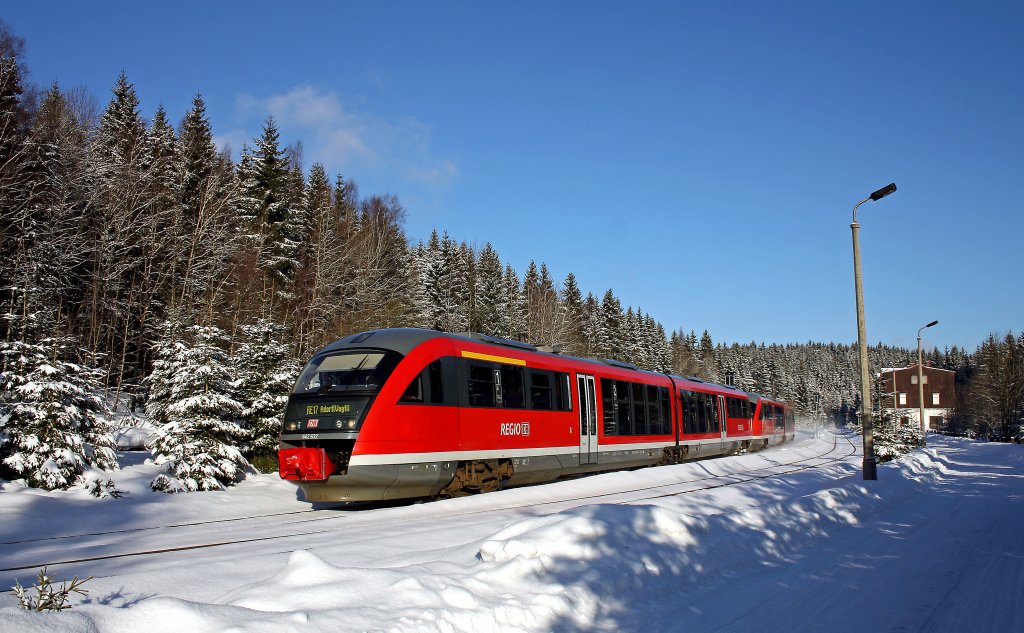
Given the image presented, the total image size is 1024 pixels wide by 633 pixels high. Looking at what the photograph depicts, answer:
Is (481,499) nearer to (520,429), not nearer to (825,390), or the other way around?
(520,429)

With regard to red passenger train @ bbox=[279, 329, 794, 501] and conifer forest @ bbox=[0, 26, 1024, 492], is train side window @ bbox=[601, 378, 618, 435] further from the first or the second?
conifer forest @ bbox=[0, 26, 1024, 492]

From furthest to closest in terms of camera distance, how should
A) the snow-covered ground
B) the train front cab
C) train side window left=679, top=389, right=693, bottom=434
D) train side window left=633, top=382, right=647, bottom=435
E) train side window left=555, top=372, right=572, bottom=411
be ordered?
train side window left=679, top=389, right=693, bottom=434, train side window left=633, top=382, right=647, bottom=435, train side window left=555, top=372, right=572, bottom=411, the train front cab, the snow-covered ground

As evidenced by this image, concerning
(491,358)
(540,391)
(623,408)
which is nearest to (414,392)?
(491,358)

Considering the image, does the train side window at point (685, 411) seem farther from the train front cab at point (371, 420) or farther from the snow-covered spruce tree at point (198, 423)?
the snow-covered spruce tree at point (198, 423)

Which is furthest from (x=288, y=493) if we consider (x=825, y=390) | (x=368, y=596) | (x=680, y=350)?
(x=825, y=390)

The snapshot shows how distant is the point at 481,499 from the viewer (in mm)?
12945

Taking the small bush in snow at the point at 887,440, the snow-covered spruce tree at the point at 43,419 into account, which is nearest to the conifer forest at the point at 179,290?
the snow-covered spruce tree at the point at 43,419

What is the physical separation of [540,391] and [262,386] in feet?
23.7

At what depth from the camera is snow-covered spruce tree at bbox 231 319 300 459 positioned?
58.3ft

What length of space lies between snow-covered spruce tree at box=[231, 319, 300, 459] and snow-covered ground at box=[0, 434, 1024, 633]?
448 cm

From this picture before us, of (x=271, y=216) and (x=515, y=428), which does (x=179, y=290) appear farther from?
(x=515, y=428)

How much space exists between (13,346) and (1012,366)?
79.0 meters

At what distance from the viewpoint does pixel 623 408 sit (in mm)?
20750

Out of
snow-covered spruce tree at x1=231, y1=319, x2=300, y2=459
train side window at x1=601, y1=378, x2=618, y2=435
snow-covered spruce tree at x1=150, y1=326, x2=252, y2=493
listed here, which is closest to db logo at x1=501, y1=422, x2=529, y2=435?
train side window at x1=601, y1=378, x2=618, y2=435
